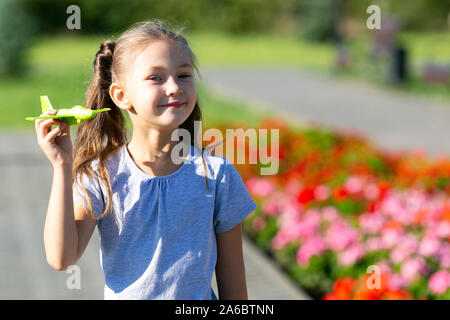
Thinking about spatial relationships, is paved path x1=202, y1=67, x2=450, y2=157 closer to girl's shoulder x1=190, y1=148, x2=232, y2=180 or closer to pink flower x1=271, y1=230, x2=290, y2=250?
pink flower x1=271, y1=230, x2=290, y2=250

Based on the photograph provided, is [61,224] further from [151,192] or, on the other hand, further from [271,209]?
[271,209]

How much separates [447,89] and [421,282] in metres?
11.7

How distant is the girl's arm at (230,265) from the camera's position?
6.23ft

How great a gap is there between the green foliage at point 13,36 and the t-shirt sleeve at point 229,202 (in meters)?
15.8

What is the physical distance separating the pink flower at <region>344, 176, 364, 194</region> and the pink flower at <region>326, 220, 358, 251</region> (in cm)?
81

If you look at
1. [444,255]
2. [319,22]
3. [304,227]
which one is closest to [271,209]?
[304,227]

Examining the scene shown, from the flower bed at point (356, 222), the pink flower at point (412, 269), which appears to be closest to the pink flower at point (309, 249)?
the flower bed at point (356, 222)

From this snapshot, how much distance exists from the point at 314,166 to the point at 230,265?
14.0 ft

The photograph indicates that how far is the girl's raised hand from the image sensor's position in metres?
1.60

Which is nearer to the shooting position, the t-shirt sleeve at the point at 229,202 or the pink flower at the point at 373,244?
the t-shirt sleeve at the point at 229,202

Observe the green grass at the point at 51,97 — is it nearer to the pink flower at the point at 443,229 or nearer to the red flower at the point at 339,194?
the red flower at the point at 339,194

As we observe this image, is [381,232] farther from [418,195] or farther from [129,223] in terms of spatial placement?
[129,223]

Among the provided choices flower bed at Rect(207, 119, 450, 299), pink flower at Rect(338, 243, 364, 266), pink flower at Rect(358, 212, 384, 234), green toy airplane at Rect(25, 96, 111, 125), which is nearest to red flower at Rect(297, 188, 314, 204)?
flower bed at Rect(207, 119, 450, 299)

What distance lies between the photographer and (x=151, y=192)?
1793 millimetres
